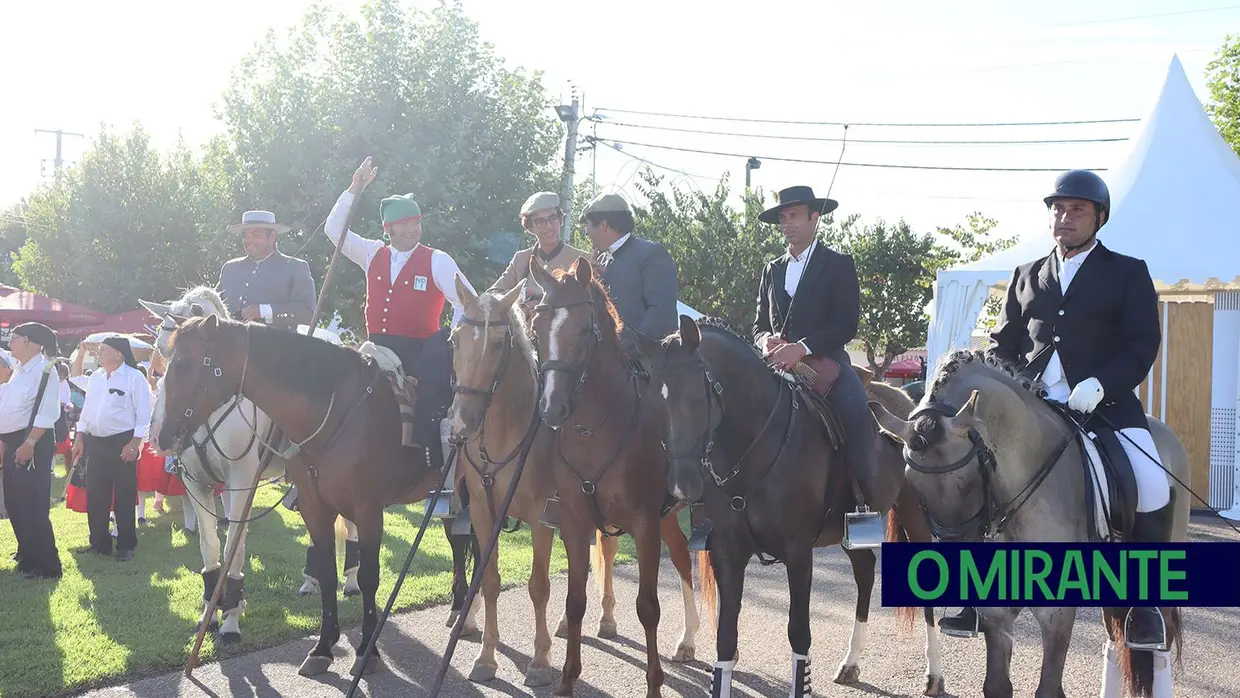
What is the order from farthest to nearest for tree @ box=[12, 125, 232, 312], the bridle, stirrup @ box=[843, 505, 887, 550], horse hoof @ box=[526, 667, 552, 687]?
tree @ box=[12, 125, 232, 312], horse hoof @ box=[526, 667, 552, 687], stirrup @ box=[843, 505, 887, 550], the bridle

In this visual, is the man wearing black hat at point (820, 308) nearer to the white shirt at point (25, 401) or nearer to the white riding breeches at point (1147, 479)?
the white riding breeches at point (1147, 479)

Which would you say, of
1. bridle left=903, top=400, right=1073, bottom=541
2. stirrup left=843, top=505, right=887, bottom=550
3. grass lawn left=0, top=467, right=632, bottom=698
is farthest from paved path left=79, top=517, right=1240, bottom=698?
bridle left=903, top=400, right=1073, bottom=541

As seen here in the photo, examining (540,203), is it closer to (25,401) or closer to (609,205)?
(609,205)

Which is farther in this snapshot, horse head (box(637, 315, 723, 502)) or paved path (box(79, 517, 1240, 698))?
paved path (box(79, 517, 1240, 698))

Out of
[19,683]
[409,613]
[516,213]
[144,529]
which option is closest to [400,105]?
[516,213]

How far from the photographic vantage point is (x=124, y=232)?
2981 centimetres

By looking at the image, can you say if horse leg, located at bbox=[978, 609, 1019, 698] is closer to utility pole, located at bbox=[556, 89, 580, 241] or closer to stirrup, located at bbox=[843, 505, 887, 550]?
stirrup, located at bbox=[843, 505, 887, 550]

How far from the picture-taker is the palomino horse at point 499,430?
5191 mm

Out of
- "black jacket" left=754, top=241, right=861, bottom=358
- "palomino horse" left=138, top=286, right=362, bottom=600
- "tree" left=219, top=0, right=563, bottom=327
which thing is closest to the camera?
"black jacket" left=754, top=241, right=861, bottom=358

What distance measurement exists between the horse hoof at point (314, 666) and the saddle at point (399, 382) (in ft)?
4.79

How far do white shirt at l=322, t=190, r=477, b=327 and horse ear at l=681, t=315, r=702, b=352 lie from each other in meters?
2.04

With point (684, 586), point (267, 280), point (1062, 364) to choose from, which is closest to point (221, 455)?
point (267, 280)

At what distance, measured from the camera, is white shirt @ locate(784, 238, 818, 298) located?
5668 millimetres

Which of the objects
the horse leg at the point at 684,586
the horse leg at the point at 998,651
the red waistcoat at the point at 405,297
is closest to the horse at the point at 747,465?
the horse leg at the point at 998,651
